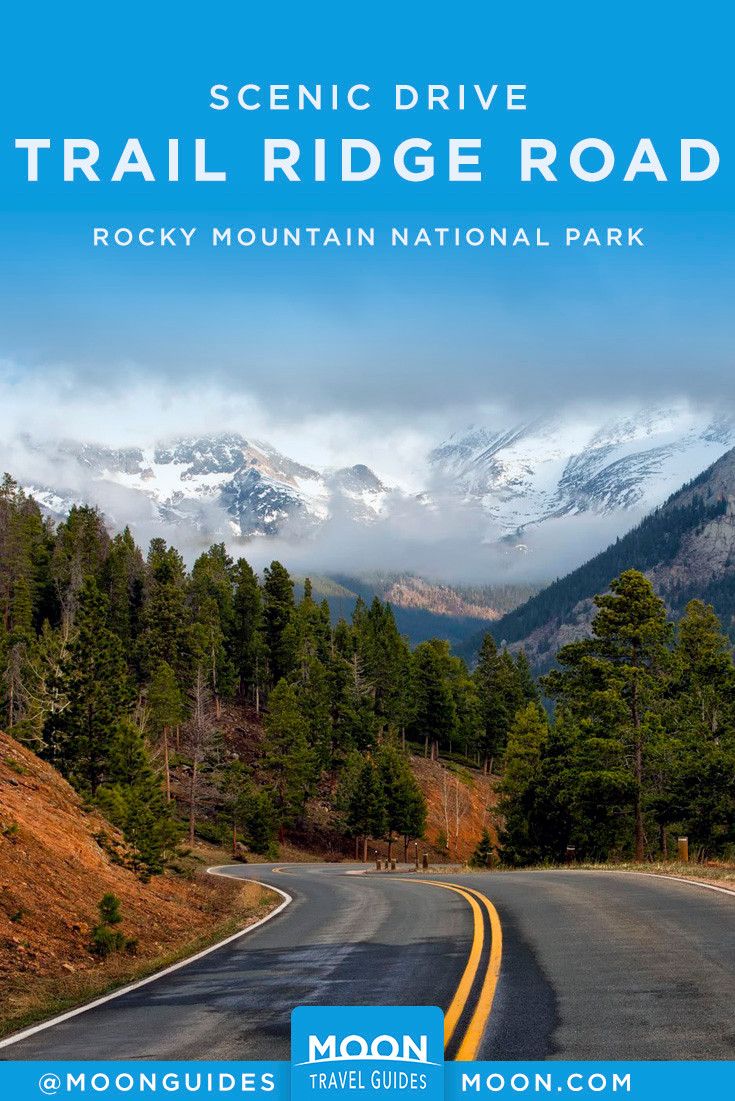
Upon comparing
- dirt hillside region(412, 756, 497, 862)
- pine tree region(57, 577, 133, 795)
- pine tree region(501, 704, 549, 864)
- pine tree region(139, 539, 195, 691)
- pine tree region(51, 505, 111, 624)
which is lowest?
dirt hillside region(412, 756, 497, 862)

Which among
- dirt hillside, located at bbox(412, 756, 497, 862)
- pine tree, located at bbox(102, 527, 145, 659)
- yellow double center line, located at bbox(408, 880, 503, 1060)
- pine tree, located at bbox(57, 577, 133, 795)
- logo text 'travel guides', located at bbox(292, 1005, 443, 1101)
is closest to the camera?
logo text 'travel guides', located at bbox(292, 1005, 443, 1101)

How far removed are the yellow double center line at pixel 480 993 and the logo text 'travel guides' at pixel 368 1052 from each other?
112 centimetres

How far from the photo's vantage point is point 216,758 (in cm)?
9581

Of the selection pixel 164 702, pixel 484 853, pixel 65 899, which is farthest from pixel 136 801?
pixel 164 702

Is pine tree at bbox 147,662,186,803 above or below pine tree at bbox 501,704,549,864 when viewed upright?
above

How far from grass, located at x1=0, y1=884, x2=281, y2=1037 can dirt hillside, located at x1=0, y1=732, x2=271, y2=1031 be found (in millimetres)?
35

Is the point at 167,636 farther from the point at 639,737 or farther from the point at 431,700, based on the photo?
the point at 639,737

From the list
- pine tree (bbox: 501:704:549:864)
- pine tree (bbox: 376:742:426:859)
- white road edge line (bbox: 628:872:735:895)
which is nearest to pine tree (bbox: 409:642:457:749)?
pine tree (bbox: 376:742:426:859)

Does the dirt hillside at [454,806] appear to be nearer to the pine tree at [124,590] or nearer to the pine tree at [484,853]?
the pine tree at [484,853]

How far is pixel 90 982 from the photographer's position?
14500 millimetres

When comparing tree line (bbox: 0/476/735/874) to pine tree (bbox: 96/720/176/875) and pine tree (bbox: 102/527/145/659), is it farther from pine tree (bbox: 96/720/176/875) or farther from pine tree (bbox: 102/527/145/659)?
pine tree (bbox: 102/527/145/659)

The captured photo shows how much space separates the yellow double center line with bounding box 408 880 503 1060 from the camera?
8.52 m

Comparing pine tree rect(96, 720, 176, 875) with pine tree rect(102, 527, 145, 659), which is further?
pine tree rect(102, 527, 145, 659)

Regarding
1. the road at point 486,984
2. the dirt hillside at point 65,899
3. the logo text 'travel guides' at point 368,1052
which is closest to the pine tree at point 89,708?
the dirt hillside at point 65,899
